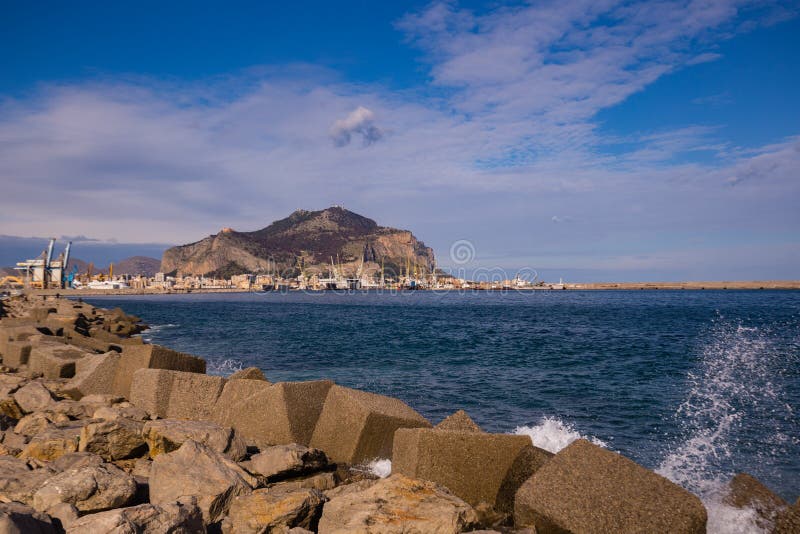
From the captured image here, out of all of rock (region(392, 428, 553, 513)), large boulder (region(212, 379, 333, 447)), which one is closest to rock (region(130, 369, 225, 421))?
large boulder (region(212, 379, 333, 447))

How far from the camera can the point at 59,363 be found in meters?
11.2

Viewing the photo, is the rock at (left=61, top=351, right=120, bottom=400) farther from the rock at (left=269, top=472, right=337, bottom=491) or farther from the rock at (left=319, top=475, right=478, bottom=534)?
the rock at (left=319, top=475, right=478, bottom=534)

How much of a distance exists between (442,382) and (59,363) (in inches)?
355

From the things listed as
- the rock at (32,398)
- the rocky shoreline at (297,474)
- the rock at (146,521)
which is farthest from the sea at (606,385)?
the rock at (32,398)

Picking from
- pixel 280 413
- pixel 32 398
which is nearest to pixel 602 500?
pixel 280 413

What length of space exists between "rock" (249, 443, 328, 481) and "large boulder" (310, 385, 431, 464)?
0.77 m

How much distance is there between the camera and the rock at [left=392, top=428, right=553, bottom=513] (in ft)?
17.3

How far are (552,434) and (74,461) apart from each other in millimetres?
7214

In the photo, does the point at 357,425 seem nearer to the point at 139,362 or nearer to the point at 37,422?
the point at 37,422

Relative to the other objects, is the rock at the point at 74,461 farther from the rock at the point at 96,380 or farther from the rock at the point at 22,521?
the rock at the point at 96,380

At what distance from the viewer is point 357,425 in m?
6.66

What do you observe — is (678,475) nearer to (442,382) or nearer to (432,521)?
(432,521)

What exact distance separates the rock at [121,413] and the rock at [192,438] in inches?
49.5

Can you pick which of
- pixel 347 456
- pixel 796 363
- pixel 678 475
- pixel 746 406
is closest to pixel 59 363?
pixel 347 456
